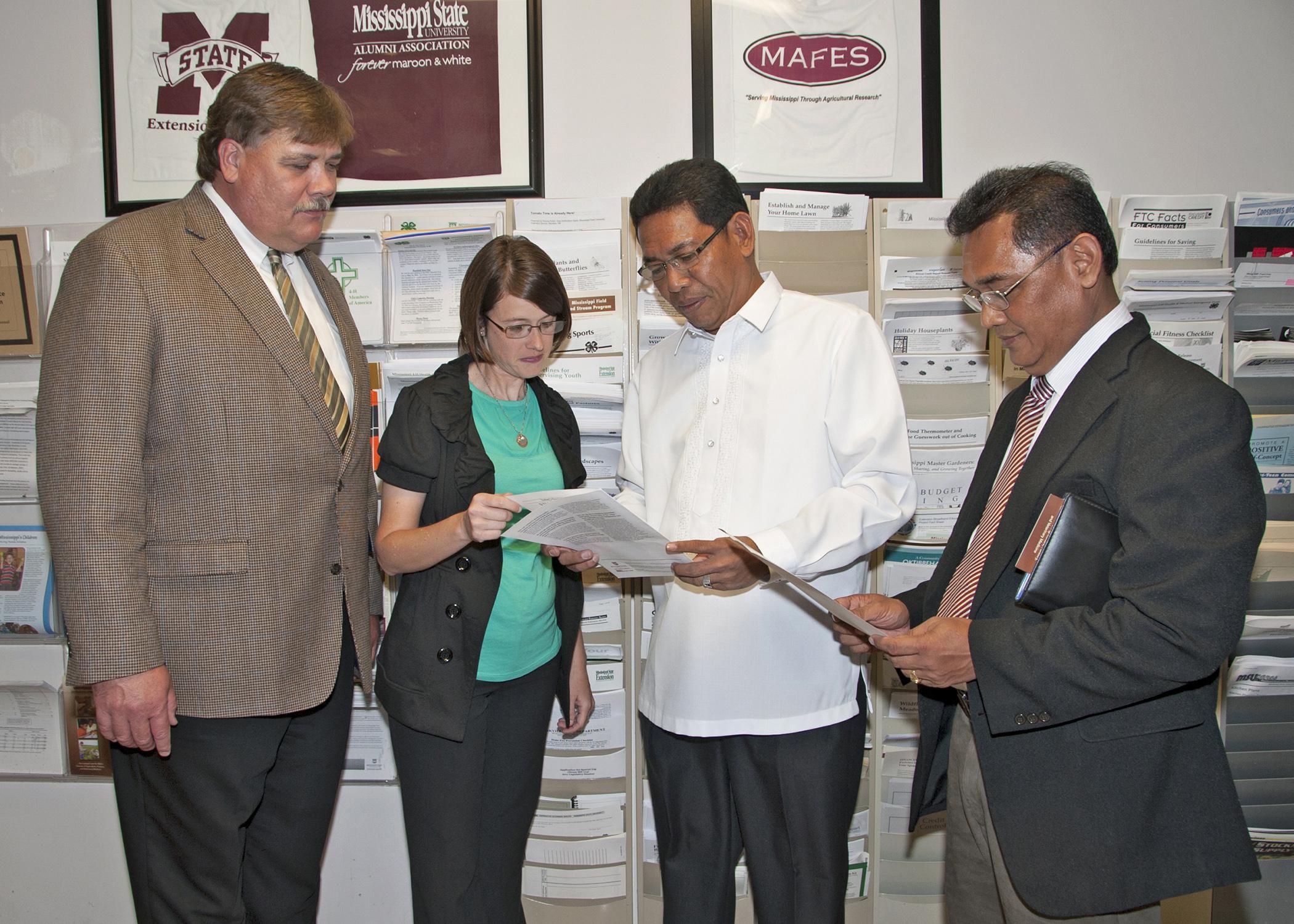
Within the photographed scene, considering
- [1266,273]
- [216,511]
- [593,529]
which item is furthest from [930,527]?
[216,511]

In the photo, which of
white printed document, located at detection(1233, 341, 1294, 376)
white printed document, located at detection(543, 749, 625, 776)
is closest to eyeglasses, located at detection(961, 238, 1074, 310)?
white printed document, located at detection(1233, 341, 1294, 376)

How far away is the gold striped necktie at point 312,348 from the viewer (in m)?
1.78

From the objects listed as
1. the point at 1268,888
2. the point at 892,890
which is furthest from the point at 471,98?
the point at 1268,888

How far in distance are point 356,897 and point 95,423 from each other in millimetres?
1764

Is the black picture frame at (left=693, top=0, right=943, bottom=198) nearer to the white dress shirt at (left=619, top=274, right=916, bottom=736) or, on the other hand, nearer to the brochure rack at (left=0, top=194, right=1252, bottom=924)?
the brochure rack at (left=0, top=194, right=1252, bottom=924)

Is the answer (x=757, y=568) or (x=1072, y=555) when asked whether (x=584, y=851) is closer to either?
(x=757, y=568)

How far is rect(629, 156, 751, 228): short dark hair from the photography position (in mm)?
1757

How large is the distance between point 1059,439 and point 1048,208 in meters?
0.38

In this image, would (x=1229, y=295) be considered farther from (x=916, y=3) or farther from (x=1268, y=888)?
(x=1268, y=888)

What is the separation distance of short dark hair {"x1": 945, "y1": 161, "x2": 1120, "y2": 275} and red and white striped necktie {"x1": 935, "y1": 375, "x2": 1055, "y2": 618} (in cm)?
24

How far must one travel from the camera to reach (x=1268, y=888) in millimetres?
2486

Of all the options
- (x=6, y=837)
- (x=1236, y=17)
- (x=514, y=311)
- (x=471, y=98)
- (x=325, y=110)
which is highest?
(x=1236, y=17)

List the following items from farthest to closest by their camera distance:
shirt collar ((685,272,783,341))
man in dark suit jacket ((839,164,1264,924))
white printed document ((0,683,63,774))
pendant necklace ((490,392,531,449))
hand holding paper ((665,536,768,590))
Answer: white printed document ((0,683,63,774))
pendant necklace ((490,392,531,449))
shirt collar ((685,272,783,341))
hand holding paper ((665,536,768,590))
man in dark suit jacket ((839,164,1264,924))

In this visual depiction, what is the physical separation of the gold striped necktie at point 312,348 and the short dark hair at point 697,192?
75 centimetres
